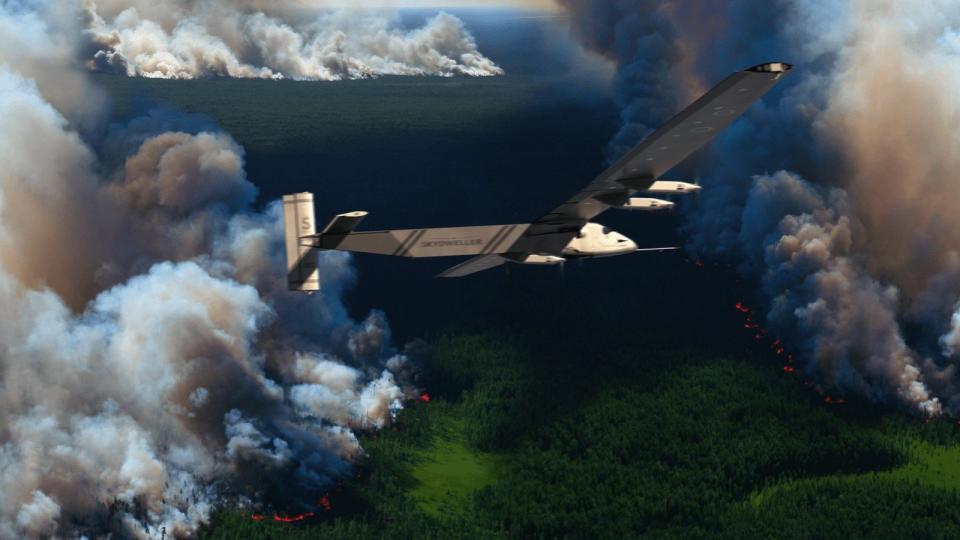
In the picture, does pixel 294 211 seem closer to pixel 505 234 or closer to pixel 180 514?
pixel 505 234

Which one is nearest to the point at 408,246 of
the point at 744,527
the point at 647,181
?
the point at 647,181

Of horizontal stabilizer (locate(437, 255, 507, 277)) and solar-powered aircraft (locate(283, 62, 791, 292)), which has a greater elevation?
solar-powered aircraft (locate(283, 62, 791, 292))

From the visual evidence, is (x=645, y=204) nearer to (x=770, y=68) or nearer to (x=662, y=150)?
(x=662, y=150)

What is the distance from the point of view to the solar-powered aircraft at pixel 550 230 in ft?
376

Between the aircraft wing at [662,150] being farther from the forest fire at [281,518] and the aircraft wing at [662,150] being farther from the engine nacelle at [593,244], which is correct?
the forest fire at [281,518]

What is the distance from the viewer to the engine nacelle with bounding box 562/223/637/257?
5064 inches

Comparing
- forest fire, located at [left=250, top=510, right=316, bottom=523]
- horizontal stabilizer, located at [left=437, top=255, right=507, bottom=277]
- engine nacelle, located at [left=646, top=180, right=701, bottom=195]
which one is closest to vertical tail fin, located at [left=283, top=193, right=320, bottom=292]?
horizontal stabilizer, located at [left=437, top=255, right=507, bottom=277]

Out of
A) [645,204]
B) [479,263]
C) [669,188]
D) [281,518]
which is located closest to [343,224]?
[479,263]

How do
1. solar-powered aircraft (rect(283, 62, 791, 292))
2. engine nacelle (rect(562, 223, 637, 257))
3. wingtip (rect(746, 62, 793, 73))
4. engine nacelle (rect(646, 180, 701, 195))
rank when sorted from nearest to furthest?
wingtip (rect(746, 62, 793, 73)) < solar-powered aircraft (rect(283, 62, 791, 292)) < engine nacelle (rect(646, 180, 701, 195)) < engine nacelle (rect(562, 223, 637, 257))

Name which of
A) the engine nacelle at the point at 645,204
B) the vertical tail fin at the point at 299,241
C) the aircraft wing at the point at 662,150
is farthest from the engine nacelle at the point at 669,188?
the vertical tail fin at the point at 299,241

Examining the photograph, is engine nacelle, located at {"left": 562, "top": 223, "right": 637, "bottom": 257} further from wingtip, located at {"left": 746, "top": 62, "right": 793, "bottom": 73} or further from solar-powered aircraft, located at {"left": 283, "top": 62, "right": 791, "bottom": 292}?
wingtip, located at {"left": 746, "top": 62, "right": 793, "bottom": 73}

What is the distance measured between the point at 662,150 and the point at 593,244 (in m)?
16.3

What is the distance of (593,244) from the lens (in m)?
129

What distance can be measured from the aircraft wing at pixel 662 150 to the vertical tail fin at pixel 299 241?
20.1 metres
